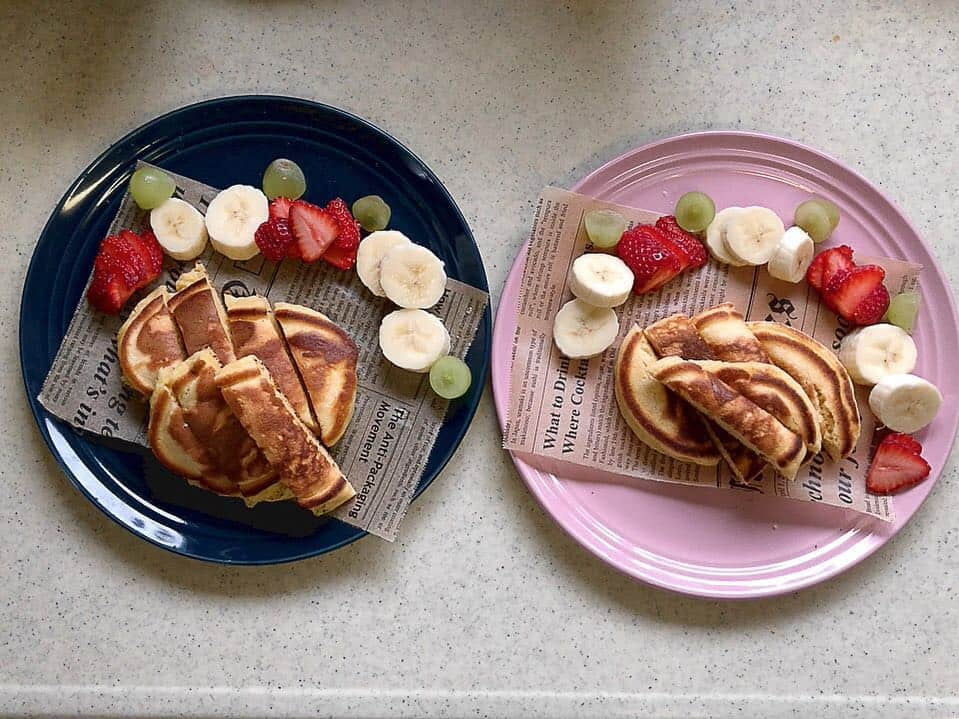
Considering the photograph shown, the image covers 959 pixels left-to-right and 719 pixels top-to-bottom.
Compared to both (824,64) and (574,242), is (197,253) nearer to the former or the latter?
(574,242)

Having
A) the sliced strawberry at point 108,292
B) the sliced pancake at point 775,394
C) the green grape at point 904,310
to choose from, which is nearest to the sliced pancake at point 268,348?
the sliced strawberry at point 108,292

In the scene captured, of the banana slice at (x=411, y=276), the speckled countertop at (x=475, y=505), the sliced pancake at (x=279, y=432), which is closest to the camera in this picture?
the sliced pancake at (x=279, y=432)

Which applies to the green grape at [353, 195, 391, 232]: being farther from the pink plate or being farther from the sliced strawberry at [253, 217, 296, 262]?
the pink plate

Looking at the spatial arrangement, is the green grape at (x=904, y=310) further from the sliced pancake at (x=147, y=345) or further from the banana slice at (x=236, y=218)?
the sliced pancake at (x=147, y=345)

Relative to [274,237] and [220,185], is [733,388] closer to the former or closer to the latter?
[274,237]

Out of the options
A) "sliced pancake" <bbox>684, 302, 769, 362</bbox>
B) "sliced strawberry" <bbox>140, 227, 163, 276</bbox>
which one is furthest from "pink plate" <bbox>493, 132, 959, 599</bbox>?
"sliced strawberry" <bbox>140, 227, 163, 276</bbox>

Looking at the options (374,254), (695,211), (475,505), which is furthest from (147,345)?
(695,211)
